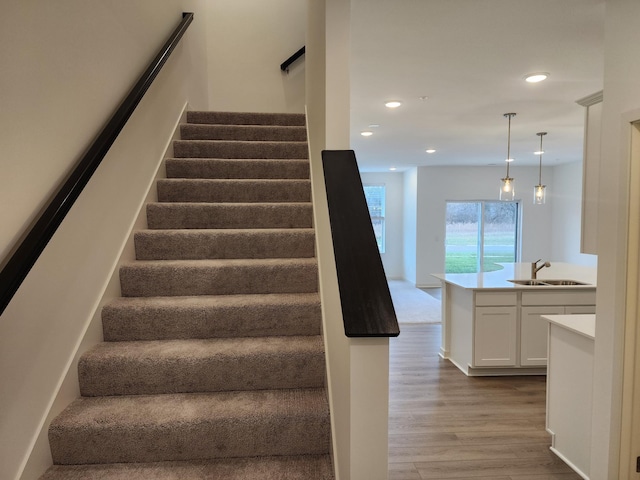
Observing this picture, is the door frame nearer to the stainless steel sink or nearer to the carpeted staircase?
the carpeted staircase

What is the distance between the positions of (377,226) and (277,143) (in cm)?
716

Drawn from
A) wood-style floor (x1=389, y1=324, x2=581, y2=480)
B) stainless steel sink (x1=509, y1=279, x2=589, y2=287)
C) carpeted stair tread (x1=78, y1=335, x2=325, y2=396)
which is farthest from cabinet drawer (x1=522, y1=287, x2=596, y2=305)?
carpeted stair tread (x1=78, y1=335, x2=325, y2=396)

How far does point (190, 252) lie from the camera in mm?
2340

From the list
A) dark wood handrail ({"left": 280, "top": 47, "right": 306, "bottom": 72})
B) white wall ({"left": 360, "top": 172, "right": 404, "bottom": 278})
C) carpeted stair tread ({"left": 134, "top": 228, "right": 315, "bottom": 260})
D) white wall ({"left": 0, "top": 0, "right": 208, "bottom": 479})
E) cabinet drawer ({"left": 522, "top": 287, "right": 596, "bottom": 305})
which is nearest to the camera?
white wall ({"left": 0, "top": 0, "right": 208, "bottom": 479})

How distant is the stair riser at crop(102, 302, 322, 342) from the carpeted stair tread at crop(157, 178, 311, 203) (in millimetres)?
994

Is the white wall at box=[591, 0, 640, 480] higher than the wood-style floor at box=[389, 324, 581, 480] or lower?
higher

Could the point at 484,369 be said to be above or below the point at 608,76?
below

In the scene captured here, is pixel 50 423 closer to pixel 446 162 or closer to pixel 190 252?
pixel 190 252

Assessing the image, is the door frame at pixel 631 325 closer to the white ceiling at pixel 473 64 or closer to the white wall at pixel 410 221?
the white ceiling at pixel 473 64

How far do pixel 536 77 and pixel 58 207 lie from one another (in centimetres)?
320

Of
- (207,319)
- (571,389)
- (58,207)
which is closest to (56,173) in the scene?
(58,207)

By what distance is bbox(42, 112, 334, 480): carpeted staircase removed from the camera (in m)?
1.53

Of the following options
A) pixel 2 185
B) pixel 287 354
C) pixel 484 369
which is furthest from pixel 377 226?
pixel 2 185

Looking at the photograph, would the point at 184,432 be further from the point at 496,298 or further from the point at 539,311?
the point at 539,311
